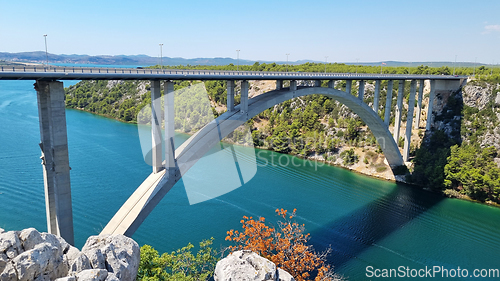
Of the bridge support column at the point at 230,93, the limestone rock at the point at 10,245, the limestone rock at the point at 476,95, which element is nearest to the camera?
the limestone rock at the point at 10,245

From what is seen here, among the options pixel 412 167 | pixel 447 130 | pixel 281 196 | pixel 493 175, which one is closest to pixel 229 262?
pixel 281 196

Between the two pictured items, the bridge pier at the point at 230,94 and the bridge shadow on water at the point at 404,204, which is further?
the bridge shadow on water at the point at 404,204

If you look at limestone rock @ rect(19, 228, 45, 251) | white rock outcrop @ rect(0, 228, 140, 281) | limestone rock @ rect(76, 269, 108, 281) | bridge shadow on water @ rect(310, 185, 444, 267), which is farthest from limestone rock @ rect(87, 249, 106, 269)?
bridge shadow on water @ rect(310, 185, 444, 267)

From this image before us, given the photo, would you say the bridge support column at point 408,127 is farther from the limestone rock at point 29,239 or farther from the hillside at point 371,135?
the limestone rock at point 29,239

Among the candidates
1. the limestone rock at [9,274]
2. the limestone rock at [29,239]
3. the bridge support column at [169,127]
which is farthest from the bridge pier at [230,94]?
the limestone rock at [9,274]

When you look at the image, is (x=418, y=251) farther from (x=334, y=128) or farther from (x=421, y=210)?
(x=334, y=128)

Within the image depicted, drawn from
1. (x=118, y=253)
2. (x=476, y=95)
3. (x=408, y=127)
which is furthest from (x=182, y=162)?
(x=476, y=95)

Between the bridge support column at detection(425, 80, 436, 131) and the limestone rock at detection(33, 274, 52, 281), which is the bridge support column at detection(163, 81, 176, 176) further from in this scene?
the bridge support column at detection(425, 80, 436, 131)
